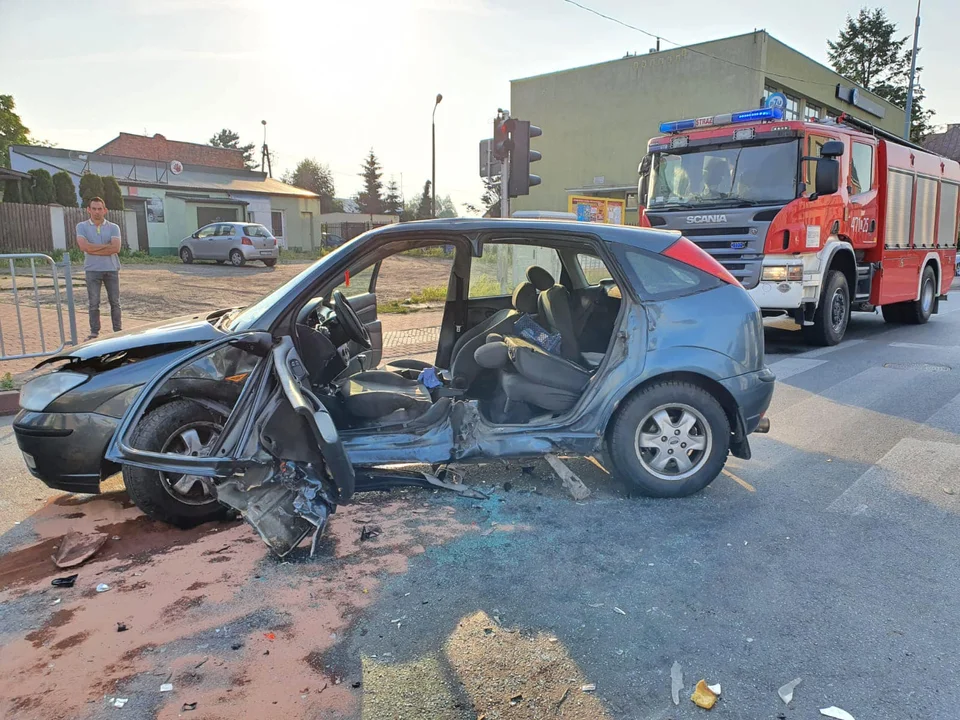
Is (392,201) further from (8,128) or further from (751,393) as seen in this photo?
(751,393)

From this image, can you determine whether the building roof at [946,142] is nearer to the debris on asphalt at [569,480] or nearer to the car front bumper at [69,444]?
the debris on asphalt at [569,480]

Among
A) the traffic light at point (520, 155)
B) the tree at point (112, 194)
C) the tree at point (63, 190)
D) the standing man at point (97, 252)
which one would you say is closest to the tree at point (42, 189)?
the tree at point (63, 190)

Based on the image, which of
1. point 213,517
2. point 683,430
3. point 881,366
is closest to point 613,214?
point 881,366

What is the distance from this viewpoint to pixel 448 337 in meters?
5.39

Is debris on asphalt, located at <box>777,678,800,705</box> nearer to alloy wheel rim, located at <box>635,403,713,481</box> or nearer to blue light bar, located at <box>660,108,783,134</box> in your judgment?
alloy wheel rim, located at <box>635,403,713,481</box>

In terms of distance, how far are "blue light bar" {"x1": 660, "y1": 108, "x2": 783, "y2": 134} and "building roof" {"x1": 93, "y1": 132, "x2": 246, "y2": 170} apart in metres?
34.8

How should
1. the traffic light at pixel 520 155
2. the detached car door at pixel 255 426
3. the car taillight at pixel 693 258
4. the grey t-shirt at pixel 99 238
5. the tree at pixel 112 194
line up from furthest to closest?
the tree at pixel 112 194
the traffic light at pixel 520 155
the grey t-shirt at pixel 99 238
the car taillight at pixel 693 258
the detached car door at pixel 255 426

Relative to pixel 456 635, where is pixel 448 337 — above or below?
above

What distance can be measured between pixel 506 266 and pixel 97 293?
553 cm

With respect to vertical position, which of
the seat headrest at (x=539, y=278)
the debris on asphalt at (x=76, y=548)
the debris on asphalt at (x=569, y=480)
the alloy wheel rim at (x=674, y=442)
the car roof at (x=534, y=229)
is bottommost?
the debris on asphalt at (x=76, y=548)

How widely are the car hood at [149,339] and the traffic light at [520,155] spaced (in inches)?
282

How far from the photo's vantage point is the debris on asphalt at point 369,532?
12.0 feet

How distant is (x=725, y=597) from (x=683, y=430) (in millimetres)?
1210

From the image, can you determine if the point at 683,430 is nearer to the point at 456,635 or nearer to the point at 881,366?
the point at 456,635
